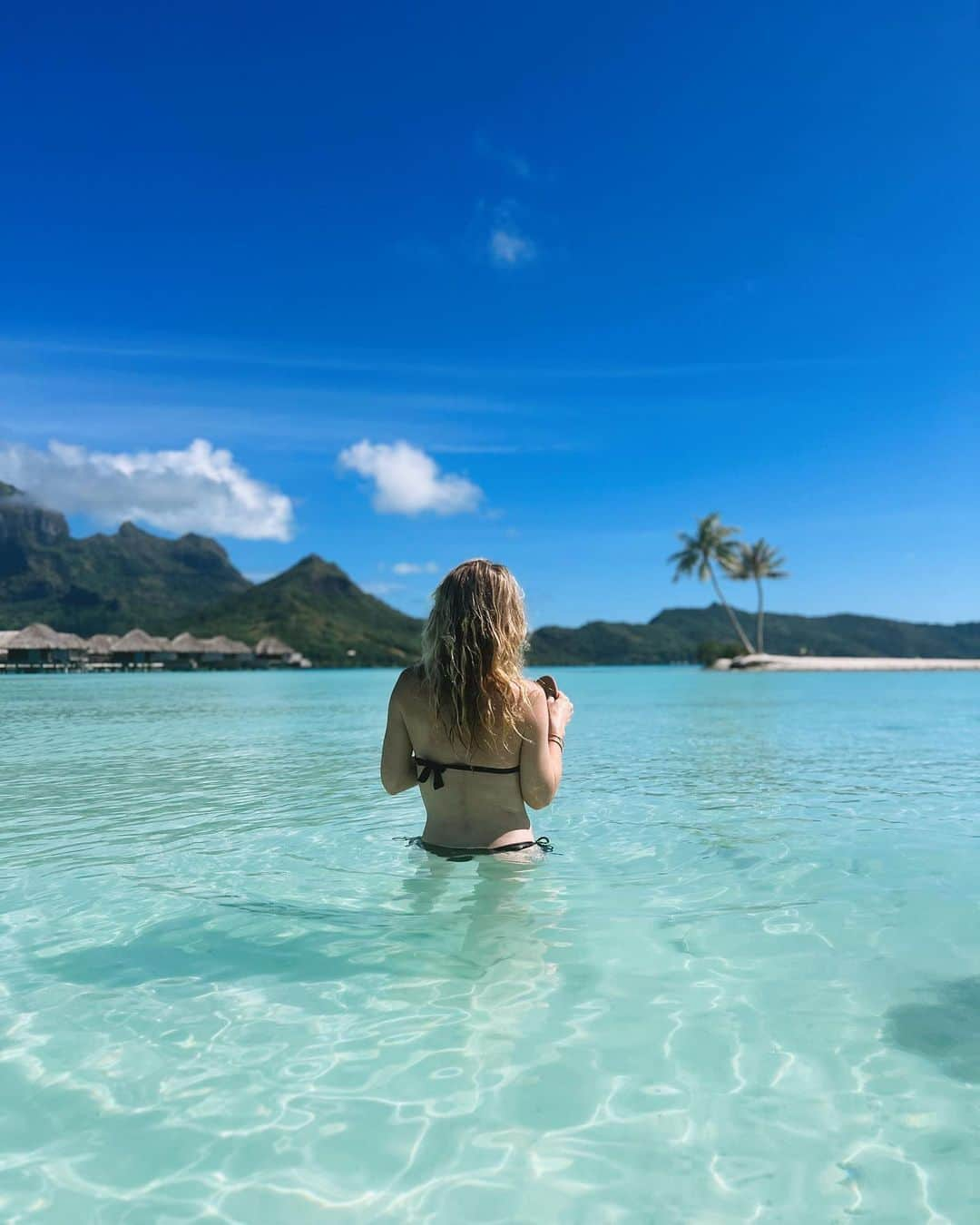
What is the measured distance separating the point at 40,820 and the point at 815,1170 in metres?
7.04

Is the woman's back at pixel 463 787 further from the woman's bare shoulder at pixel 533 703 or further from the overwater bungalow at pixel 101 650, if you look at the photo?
the overwater bungalow at pixel 101 650

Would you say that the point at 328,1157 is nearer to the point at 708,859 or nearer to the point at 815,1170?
the point at 815,1170

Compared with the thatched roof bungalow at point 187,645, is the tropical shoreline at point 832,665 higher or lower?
lower

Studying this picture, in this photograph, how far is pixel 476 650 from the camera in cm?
393

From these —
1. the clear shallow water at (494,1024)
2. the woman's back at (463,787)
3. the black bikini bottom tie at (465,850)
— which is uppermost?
the woman's back at (463,787)

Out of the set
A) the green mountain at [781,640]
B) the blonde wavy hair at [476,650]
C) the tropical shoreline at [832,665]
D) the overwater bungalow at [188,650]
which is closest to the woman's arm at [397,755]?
the blonde wavy hair at [476,650]

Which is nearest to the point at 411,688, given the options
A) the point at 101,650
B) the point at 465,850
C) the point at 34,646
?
the point at 465,850

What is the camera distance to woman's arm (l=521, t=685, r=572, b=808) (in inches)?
162

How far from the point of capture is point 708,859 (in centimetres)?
577

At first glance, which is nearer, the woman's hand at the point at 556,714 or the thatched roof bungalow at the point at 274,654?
the woman's hand at the point at 556,714

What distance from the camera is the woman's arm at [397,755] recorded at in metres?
4.25

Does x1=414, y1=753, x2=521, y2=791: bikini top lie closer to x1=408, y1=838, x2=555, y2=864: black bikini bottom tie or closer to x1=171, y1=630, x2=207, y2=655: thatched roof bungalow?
x1=408, y1=838, x2=555, y2=864: black bikini bottom tie

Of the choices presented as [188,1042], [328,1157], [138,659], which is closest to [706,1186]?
[328,1157]

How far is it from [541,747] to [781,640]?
524 feet
